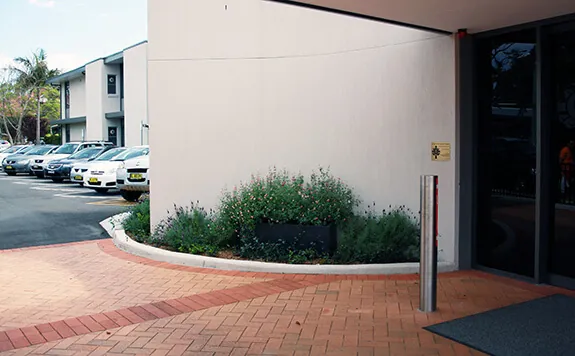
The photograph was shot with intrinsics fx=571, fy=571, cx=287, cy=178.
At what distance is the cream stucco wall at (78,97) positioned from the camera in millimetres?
40781

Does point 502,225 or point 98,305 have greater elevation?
point 502,225

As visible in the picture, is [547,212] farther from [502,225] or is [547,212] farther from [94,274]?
[94,274]

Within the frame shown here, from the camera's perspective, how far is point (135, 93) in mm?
30141

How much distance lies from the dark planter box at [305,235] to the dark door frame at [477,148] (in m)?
1.66

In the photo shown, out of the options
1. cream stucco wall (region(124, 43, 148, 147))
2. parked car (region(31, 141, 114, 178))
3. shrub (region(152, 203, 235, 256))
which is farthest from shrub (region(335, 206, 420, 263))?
cream stucco wall (region(124, 43, 148, 147))

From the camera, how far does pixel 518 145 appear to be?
673cm

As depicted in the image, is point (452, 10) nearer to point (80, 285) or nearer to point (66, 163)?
point (80, 285)

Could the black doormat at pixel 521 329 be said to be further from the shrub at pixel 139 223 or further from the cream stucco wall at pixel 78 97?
the cream stucco wall at pixel 78 97

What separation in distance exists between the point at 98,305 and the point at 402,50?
4.96m

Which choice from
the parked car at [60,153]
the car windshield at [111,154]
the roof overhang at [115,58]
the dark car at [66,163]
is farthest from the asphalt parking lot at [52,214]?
the roof overhang at [115,58]

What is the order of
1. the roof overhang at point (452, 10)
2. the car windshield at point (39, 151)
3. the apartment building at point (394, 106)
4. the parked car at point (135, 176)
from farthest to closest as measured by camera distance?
the car windshield at point (39, 151) → the parked car at point (135, 176) → the apartment building at point (394, 106) → the roof overhang at point (452, 10)

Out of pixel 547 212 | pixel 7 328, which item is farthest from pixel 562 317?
pixel 7 328

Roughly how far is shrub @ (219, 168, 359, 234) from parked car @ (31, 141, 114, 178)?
65.2ft

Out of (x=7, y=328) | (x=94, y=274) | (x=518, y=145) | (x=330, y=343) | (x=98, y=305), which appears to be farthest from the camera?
(x=94, y=274)
